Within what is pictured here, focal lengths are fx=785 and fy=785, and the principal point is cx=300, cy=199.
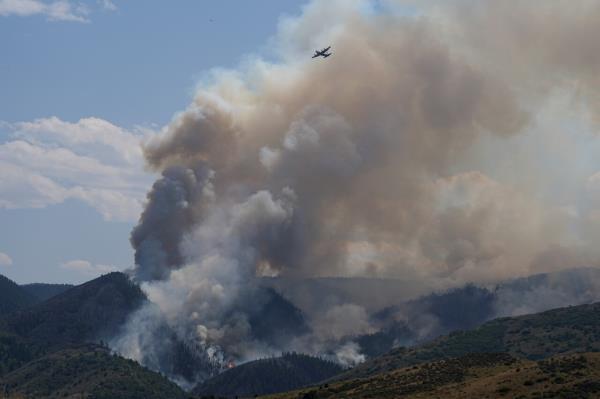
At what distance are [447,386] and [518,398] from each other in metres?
→ 26.9

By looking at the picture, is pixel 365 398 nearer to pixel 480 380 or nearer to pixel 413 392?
pixel 413 392

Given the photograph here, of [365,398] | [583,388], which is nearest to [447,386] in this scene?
[365,398]

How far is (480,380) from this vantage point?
635ft

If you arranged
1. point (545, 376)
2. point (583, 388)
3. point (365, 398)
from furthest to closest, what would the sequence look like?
point (365, 398)
point (545, 376)
point (583, 388)

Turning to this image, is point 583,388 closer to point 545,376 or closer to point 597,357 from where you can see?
point 545,376

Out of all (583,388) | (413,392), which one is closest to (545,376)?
(583,388)

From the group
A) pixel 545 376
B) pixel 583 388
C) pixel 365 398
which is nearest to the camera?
pixel 583 388

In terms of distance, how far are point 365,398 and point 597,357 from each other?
195 feet

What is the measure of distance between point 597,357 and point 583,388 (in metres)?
32.9

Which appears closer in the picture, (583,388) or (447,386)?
(583,388)

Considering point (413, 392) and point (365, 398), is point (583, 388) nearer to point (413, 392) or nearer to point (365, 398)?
point (413, 392)

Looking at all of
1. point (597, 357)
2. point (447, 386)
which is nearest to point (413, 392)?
point (447, 386)

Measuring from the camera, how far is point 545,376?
604 feet

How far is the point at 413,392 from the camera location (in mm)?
193000
